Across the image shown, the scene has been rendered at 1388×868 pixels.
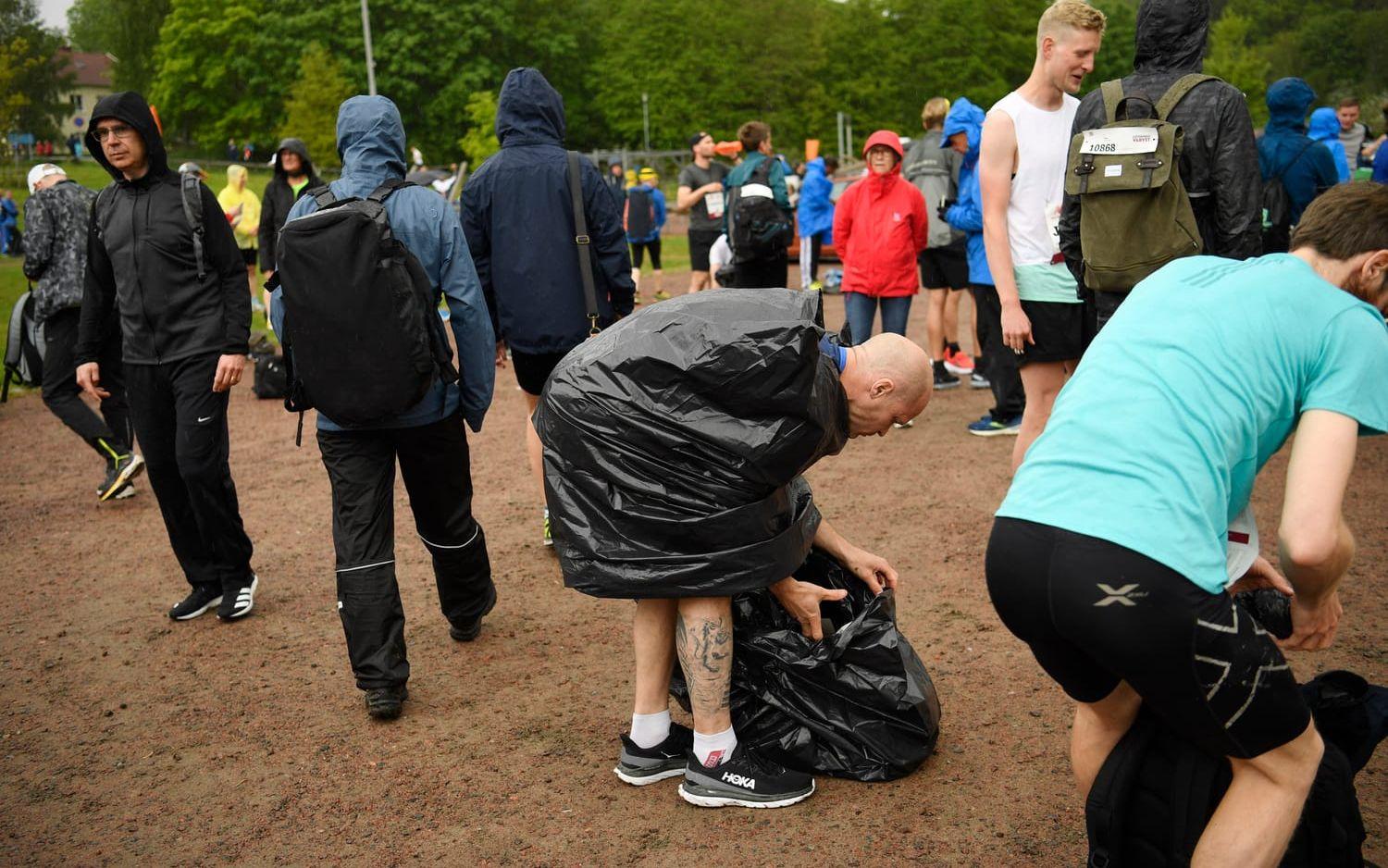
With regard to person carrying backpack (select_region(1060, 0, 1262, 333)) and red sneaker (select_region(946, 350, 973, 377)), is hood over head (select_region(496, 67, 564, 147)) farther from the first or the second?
red sneaker (select_region(946, 350, 973, 377))

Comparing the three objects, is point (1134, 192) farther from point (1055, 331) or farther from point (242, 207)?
point (242, 207)

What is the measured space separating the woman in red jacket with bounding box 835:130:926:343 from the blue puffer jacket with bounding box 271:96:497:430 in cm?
411

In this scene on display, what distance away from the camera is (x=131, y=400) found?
5.06m

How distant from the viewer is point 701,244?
39.0ft

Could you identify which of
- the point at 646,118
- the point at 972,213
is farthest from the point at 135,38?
the point at 972,213

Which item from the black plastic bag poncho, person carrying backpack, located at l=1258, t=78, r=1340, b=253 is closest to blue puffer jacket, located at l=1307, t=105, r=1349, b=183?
person carrying backpack, located at l=1258, t=78, r=1340, b=253

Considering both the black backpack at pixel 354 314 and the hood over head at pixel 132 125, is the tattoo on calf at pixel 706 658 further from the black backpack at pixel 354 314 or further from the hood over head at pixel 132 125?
the hood over head at pixel 132 125

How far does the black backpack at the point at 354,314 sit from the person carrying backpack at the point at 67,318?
3896 mm

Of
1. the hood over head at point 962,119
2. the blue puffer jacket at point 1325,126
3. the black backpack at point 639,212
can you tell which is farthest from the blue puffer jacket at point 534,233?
the black backpack at point 639,212

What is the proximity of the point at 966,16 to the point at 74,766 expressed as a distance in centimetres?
5390

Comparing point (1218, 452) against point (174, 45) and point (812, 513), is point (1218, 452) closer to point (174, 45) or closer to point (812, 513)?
point (812, 513)

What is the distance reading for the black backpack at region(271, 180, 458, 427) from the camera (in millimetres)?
3758

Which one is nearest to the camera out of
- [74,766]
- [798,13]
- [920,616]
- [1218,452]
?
[1218,452]

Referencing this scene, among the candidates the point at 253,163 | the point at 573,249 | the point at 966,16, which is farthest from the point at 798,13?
the point at 573,249
